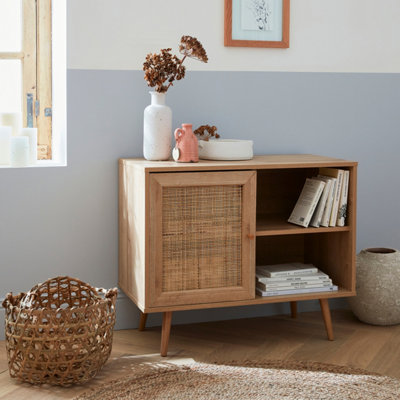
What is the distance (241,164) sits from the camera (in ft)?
8.19

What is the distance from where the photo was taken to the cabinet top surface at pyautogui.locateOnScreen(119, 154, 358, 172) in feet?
7.90

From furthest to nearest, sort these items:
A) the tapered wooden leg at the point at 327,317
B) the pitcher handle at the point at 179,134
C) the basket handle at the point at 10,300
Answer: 1. the tapered wooden leg at the point at 327,317
2. the pitcher handle at the point at 179,134
3. the basket handle at the point at 10,300

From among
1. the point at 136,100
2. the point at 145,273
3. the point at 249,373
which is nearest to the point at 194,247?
the point at 145,273

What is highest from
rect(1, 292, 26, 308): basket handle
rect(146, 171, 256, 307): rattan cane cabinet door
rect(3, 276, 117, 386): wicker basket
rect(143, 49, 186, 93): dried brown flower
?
rect(143, 49, 186, 93): dried brown flower

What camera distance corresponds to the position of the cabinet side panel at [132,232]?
243 cm

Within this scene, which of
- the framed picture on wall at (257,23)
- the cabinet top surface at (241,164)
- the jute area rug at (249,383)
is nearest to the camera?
the jute area rug at (249,383)

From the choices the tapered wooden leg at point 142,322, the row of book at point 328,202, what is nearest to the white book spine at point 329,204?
the row of book at point 328,202

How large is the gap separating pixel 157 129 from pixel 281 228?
601 mm

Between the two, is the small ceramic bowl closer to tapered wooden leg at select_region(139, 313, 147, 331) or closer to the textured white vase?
the textured white vase

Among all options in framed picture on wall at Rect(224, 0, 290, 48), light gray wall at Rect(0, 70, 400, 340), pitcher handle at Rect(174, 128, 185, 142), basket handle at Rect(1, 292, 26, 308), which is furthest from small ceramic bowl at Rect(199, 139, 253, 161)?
basket handle at Rect(1, 292, 26, 308)

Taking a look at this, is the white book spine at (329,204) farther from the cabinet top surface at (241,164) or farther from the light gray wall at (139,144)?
the light gray wall at (139,144)

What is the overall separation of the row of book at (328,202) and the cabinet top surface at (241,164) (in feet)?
0.23

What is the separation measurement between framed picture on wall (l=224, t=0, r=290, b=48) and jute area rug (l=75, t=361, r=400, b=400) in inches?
51.5

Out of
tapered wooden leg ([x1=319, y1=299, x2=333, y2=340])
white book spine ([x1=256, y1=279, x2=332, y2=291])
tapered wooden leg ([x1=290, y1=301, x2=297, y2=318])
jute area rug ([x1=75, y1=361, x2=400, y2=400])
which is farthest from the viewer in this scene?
tapered wooden leg ([x1=290, y1=301, x2=297, y2=318])
